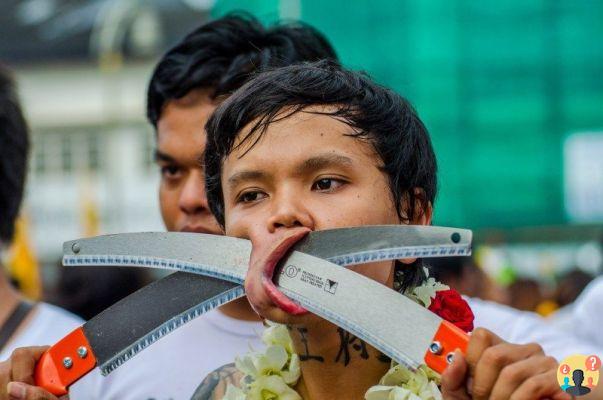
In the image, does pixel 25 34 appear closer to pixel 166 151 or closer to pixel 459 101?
pixel 459 101

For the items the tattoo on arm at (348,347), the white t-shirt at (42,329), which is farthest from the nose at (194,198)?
the tattoo on arm at (348,347)

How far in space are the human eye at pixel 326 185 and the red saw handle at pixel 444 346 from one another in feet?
1.34

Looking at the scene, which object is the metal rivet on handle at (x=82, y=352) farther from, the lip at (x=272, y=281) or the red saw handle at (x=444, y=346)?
the red saw handle at (x=444, y=346)

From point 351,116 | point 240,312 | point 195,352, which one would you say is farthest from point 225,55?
point 351,116

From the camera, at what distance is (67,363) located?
1.67 m

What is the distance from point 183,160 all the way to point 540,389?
147 cm

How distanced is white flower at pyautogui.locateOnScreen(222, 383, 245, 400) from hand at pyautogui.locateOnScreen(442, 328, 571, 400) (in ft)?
1.88

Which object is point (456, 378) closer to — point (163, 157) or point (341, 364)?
point (341, 364)

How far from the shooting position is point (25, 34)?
97.9 ft

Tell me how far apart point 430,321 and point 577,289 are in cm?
612

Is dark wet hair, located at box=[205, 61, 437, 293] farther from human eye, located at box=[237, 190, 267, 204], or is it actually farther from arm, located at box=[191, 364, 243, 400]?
arm, located at box=[191, 364, 243, 400]

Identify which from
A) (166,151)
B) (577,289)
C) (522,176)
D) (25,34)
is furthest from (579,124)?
(25,34)

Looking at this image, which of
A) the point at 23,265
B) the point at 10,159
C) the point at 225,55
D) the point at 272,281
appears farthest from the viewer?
the point at 23,265

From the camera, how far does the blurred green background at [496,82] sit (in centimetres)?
1191
